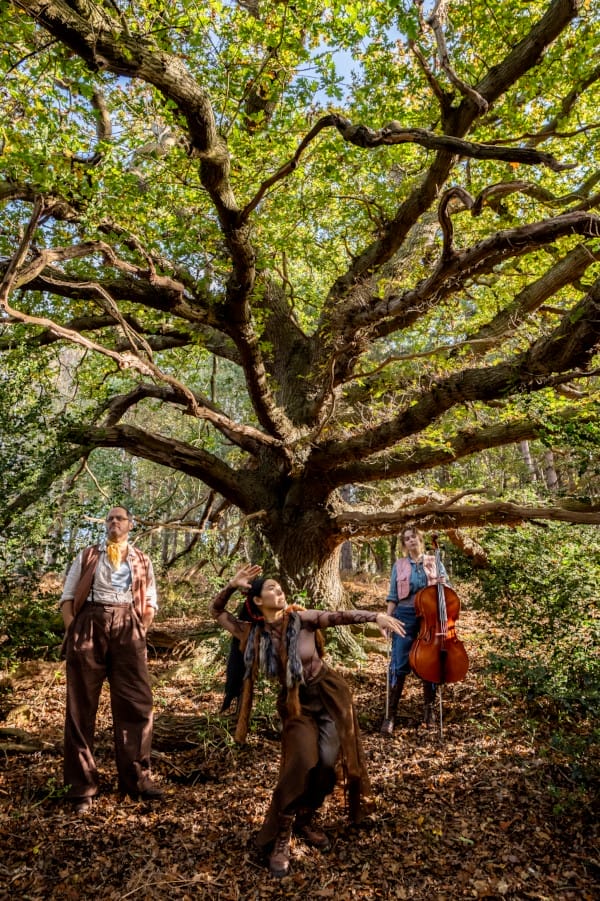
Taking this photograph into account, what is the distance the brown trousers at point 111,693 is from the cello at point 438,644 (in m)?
2.51

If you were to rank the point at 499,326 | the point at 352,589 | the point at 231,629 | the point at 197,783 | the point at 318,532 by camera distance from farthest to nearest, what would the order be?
the point at 352,589
the point at 318,532
the point at 499,326
the point at 197,783
the point at 231,629

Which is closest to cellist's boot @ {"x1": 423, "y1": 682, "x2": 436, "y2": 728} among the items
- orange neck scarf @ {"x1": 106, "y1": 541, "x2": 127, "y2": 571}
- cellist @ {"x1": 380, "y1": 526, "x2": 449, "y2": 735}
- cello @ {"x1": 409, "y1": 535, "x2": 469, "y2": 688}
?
cellist @ {"x1": 380, "y1": 526, "x2": 449, "y2": 735}

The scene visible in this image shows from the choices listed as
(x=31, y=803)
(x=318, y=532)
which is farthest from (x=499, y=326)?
(x=31, y=803)

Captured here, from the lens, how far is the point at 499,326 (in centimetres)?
648

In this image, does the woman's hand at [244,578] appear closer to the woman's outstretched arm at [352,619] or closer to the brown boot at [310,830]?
the woman's outstretched arm at [352,619]

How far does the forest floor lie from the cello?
543mm

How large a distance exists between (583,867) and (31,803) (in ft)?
12.7

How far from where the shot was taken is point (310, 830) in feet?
11.2

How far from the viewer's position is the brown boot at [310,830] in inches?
131

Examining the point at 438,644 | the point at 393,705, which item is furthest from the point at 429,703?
the point at 438,644

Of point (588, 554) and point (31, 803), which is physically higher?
point (588, 554)

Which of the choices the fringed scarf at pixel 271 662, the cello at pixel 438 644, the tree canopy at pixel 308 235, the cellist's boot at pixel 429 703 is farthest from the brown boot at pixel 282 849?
the tree canopy at pixel 308 235

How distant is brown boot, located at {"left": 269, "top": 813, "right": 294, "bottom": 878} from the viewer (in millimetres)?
3102

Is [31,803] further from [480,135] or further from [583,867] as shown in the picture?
[480,135]
